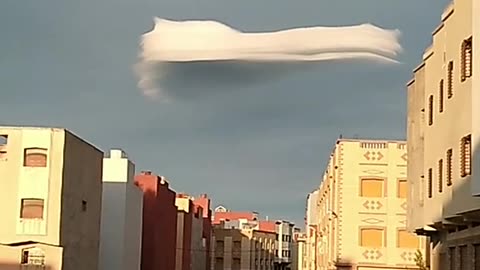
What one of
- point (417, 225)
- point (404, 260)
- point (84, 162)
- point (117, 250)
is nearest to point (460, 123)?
point (417, 225)

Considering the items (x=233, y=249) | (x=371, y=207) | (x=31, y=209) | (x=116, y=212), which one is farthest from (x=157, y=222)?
(x=233, y=249)

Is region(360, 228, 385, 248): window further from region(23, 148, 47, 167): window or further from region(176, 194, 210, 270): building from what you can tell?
region(176, 194, 210, 270): building

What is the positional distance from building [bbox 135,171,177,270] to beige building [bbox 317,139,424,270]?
16819 millimetres

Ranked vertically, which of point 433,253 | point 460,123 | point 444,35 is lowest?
point 433,253

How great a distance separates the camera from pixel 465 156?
35.5 metres

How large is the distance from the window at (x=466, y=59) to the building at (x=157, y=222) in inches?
1889

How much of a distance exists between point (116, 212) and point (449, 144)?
3944cm

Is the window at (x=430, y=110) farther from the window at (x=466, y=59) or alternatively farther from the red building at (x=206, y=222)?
the red building at (x=206, y=222)

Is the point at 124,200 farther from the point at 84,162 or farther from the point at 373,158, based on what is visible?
the point at 373,158

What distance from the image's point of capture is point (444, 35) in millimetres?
39625

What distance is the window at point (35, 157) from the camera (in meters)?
57.7

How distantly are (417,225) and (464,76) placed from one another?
37.0 feet

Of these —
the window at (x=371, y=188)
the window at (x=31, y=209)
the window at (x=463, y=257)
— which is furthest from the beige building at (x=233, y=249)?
the window at (x=463, y=257)

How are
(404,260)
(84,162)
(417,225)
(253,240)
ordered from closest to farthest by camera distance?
1. (417,225)
2. (84,162)
3. (404,260)
4. (253,240)
